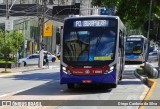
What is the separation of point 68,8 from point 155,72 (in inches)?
1781

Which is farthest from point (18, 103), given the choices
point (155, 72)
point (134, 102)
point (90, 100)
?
point (155, 72)

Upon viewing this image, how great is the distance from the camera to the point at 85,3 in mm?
96688

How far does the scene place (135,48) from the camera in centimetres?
5316

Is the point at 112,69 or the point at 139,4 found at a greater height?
the point at 139,4

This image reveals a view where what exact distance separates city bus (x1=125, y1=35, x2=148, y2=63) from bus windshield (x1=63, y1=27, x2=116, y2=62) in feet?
110

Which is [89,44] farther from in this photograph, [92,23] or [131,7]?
[131,7]

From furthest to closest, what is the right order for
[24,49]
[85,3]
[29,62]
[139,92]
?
[85,3] < [24,49] < [29,62] < [139,92]

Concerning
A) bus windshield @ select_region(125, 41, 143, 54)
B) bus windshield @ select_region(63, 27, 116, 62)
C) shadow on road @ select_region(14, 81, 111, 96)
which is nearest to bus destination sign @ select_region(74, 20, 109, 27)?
bus windshield @ select_region(63, 27, 116, 62)

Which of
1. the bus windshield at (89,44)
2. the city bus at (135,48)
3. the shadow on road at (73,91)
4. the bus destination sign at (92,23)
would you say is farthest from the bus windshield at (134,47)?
the bus windshield at (89,44)

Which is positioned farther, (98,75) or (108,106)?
(98,75)

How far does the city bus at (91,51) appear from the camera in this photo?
19.0 m

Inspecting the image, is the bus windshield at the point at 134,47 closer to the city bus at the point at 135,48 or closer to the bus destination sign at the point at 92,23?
the city bus at the point at 135,48

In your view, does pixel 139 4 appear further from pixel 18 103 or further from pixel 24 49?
pixel 24 49

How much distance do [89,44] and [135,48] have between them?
34.5m
